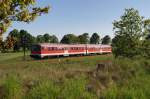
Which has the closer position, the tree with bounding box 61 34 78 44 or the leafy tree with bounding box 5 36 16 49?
the leafy tree with bounding box 5 36 16 49

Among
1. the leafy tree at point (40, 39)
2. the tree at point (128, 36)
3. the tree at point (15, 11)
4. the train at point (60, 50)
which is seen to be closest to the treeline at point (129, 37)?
the tree at point (128, 36)

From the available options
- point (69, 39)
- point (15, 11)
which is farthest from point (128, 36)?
point (69, 39)

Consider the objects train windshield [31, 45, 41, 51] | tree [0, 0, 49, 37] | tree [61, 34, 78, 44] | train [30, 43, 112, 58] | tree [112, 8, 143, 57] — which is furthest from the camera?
tree [61, 34, 78, 44]

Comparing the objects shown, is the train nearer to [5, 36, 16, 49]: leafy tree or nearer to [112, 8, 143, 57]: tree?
[112, 8, 143, 57]: tree

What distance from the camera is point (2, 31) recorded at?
613 cm

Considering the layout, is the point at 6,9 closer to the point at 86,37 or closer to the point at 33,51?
the point at 33,51

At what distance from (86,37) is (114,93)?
136527mm

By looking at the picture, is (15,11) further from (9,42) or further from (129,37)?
(129,37)

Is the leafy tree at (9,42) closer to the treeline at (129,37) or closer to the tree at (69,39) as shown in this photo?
the treeline at (129,37)

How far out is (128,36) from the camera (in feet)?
114

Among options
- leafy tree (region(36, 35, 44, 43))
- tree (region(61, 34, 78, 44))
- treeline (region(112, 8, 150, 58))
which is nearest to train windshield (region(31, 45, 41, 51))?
treeline (region(112, 8, 150, 58))

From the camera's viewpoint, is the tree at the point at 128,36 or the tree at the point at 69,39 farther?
the tree at the point at 69,39

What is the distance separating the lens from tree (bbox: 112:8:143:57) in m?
34.4

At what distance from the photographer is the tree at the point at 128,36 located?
34.4 meters
